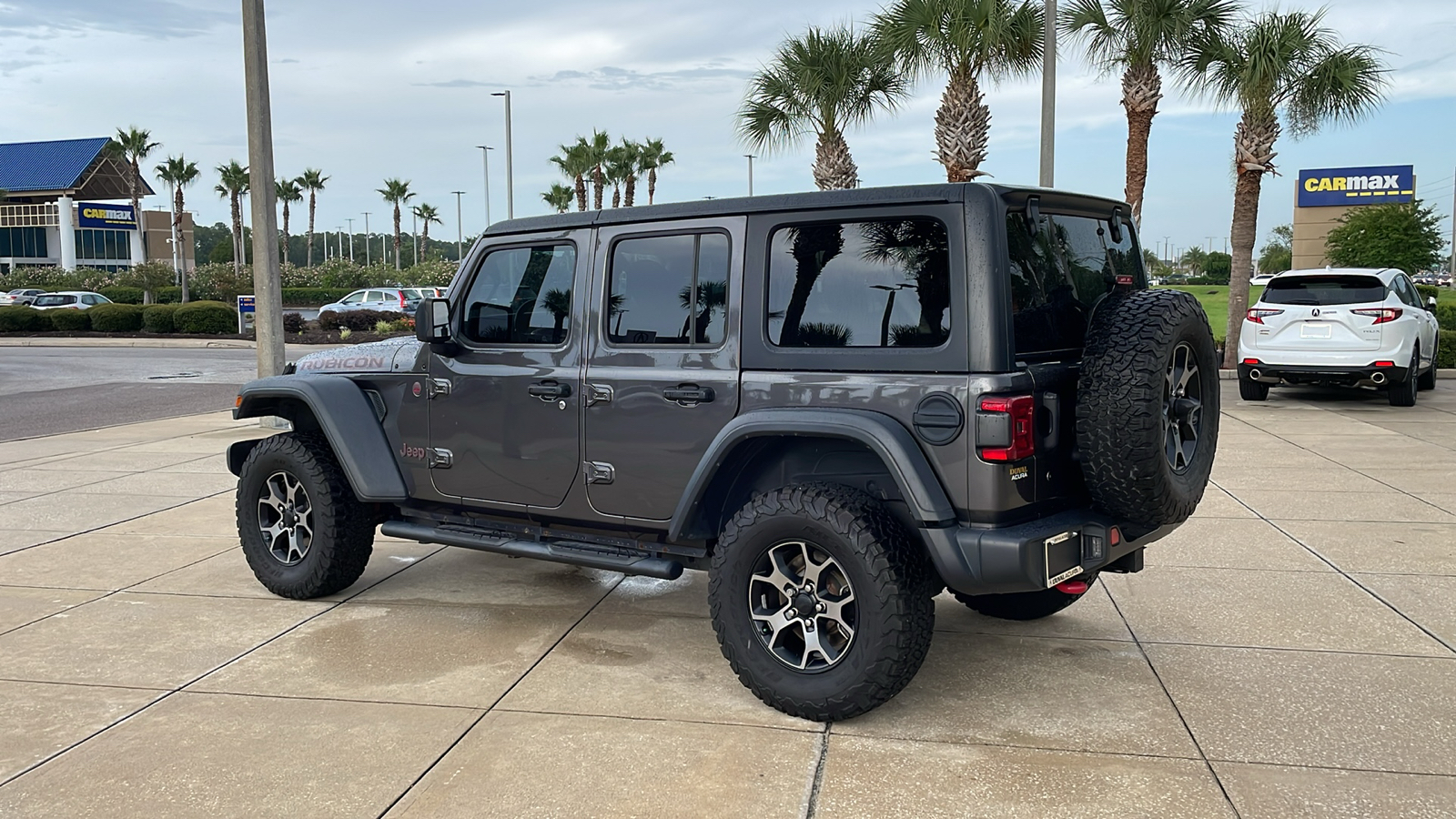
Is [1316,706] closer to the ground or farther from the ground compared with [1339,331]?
closer to the ground

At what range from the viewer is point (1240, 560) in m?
6.68

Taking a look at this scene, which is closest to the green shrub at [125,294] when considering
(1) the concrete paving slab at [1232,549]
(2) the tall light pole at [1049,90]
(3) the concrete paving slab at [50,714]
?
(2) the tall light pole at [1049,90]

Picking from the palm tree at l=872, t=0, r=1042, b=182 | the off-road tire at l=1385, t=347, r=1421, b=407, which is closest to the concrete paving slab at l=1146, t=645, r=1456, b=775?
the off-road tire at l=1385, t=347, r=1421, b=407

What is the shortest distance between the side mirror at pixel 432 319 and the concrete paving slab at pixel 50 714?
185cm

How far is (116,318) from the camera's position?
37.1 m

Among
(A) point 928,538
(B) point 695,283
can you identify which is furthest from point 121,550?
(A) point 928,538

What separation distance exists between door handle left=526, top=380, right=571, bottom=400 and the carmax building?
81.4m

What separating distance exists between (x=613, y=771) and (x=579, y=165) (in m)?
58.8

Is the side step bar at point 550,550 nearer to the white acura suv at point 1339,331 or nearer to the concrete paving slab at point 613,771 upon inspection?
the concrete paving slab at point 613,771

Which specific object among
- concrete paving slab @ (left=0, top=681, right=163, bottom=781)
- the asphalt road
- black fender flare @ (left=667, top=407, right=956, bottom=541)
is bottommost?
concrete paving slab @ (left=0, top=681, right=163, bottom=781)

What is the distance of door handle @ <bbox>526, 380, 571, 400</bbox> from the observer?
5016 mm

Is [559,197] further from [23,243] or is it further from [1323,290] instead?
[1323,290]

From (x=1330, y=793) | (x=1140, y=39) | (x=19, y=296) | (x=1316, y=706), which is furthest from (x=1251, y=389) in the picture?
(x=19, y=296)

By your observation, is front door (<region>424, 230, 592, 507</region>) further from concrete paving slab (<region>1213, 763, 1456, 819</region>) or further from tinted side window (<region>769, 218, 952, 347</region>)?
concrete paving slab (<region>1213, 763, 1456, 819</region>)
